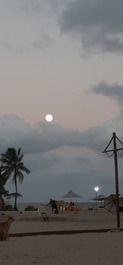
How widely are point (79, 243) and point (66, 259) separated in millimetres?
4036

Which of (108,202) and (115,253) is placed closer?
(115,253)

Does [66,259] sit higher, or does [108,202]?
[108,202]

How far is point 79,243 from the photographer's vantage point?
16.6 metres

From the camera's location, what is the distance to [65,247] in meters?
15.3

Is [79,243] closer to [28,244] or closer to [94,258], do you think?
[28,244]

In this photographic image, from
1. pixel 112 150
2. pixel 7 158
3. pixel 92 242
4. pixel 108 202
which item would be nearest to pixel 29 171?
pixel 7 158

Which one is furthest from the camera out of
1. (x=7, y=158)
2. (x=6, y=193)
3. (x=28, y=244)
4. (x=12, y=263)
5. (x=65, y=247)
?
(x=7, y=158)

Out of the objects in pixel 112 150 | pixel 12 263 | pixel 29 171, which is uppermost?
pixel 29 171

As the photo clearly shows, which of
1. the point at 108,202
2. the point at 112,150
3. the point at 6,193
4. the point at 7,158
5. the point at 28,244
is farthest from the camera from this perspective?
the point at 7,158

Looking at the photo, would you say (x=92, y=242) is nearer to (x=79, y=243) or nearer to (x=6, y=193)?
(x=79, y=243)

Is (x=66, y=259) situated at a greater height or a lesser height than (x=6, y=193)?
lesser

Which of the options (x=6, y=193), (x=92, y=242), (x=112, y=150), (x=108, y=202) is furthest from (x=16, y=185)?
(x=92, y=242)

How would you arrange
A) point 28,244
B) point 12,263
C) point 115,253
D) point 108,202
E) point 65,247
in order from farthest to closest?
point 108,202
point 28,244
point 65,247
point 115,253
point 12,263

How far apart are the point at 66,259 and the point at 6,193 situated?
66.7 metres
